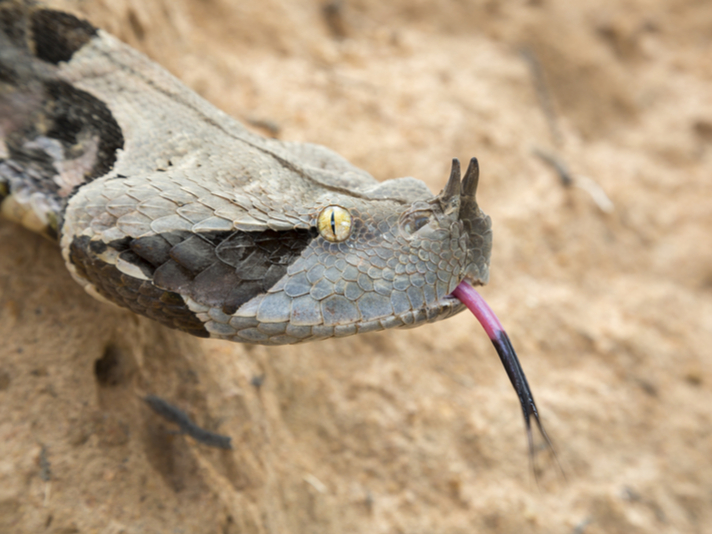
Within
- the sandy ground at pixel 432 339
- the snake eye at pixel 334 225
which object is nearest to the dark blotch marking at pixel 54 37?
the sandy ground at pixel 432 339

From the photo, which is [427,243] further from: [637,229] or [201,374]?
[637,229]

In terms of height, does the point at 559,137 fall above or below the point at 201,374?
above

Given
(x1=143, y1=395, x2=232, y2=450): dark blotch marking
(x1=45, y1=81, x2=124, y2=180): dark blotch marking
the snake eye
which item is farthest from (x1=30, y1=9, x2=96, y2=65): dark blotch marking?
(x1=143, y1=395, x2=232, y2=450): dark blotch marking

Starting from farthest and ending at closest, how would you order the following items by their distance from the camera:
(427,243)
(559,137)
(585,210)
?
(559,137)
(585,210)
(427,243)

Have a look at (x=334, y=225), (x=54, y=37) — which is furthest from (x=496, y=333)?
(x=54, y=37)

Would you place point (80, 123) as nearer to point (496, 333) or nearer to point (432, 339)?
point (496, 333)

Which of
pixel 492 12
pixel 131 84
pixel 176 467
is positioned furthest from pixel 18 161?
pixel 492 12
